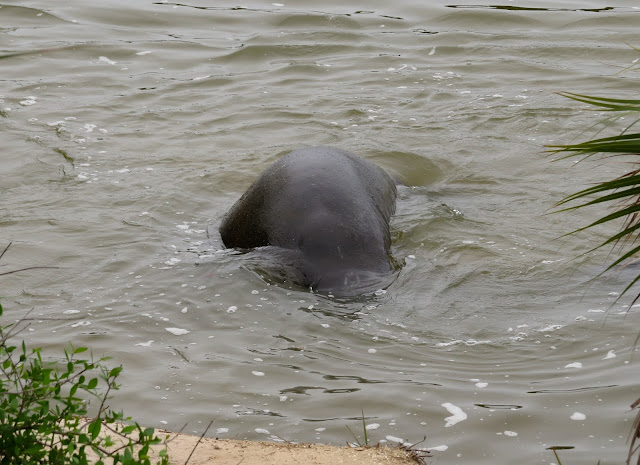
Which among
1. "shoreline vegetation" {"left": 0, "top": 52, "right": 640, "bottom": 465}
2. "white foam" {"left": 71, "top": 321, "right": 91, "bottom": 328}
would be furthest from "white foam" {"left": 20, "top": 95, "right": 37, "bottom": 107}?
Answer: "shoreline vegetation" {"left": 0, "top": 52, "right": 640, "bottom": 465}

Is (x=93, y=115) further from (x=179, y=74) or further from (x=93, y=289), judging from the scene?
(x=93, y=289)

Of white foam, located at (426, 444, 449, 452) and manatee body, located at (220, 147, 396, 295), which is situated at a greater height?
manatee body, located at (220, 147, 396, 295)

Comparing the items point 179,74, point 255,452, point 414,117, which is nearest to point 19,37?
point 179,74

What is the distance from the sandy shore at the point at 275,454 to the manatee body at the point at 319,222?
1.62 m

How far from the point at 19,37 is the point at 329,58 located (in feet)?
12.2

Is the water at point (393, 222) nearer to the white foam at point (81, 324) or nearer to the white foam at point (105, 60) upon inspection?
the white foam at point (81, 324)

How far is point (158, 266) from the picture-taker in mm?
6266

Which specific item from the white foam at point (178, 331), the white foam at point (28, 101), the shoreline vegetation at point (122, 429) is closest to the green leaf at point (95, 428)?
the shoreline vegetation at point (122, 429)

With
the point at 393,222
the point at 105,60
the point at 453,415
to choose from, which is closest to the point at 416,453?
the point at 453,415

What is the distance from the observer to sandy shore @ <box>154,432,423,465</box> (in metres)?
3.81

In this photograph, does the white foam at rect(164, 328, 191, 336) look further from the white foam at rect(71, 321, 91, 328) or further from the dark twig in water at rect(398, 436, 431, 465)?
the dark twig in water at rect(398, 436, 431, 465)

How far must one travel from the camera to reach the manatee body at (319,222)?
565cm

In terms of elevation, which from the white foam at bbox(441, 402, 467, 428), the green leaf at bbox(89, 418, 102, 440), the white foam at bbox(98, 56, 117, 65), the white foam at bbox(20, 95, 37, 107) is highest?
the green leaf at bbox(89, 418, 102, 440)

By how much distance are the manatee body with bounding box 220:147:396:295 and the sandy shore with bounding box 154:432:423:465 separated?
1.62 meters
